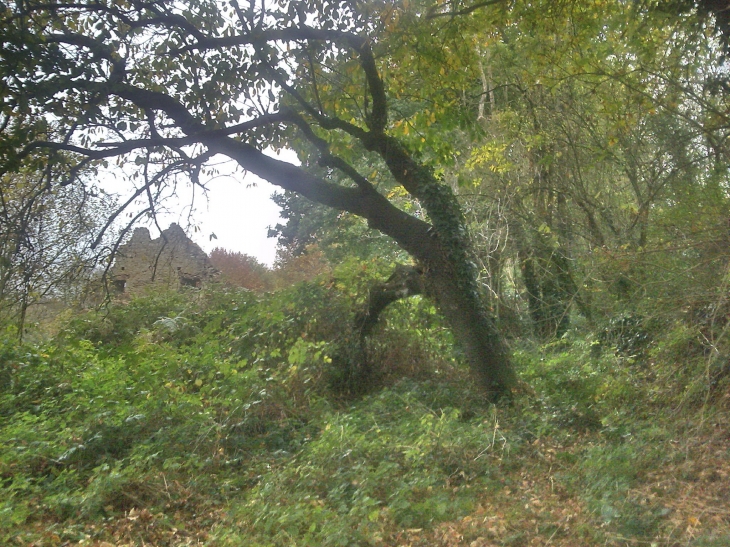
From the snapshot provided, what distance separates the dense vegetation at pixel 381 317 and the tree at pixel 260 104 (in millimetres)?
46

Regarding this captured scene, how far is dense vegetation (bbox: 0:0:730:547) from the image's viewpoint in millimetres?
6039

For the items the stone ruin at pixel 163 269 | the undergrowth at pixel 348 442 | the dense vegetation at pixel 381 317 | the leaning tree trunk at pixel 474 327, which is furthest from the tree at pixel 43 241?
the stone ruin at pixel 163 269

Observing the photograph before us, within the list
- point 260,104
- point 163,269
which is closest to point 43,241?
point 260,104

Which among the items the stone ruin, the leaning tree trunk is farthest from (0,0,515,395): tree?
the stone ruin

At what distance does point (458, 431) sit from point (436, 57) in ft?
16.8

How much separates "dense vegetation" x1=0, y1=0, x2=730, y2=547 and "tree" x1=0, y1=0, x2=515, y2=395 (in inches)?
1.8

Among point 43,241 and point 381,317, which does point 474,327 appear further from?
point 43,241

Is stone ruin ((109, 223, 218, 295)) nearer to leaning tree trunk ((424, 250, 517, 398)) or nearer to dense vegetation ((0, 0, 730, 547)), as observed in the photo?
dense vegetation ((0, 0, 730, 547))

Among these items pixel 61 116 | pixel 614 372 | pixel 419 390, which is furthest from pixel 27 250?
pixel 614 372

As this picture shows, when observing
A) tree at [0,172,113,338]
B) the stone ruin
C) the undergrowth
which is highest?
the stone ruin

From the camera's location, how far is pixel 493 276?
1390 centimetres

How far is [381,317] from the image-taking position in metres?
10.8

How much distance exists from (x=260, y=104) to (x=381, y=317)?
3997 millimetres

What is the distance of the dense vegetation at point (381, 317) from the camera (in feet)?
19.8
